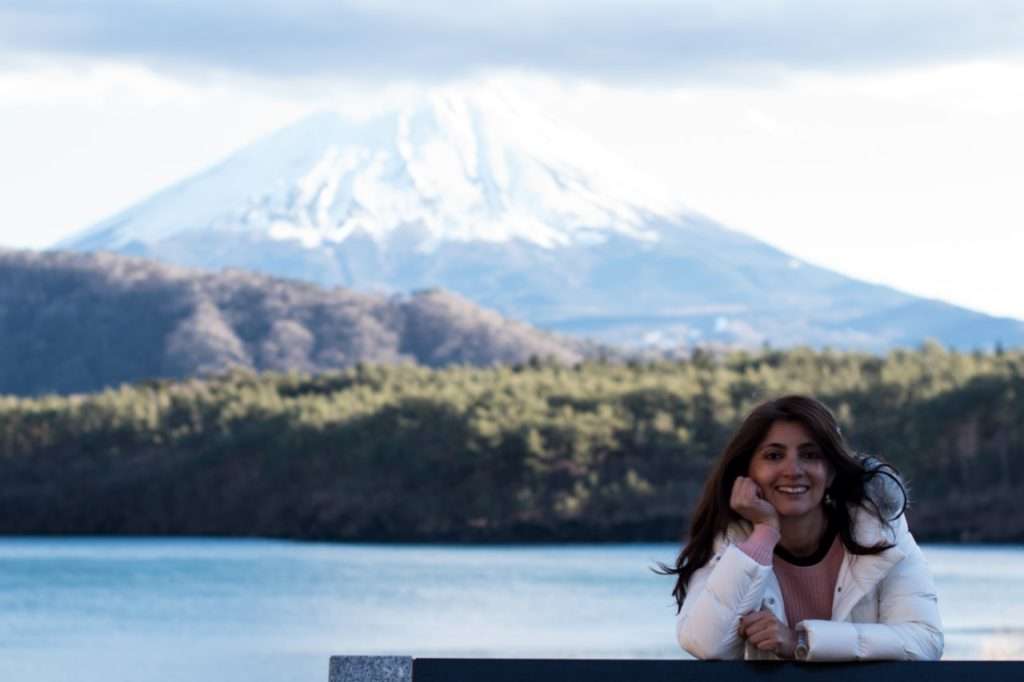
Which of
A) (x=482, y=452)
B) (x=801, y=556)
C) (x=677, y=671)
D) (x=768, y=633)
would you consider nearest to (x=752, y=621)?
(x=768, y=633)

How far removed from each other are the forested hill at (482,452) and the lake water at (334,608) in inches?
148

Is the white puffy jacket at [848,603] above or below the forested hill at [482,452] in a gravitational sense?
above

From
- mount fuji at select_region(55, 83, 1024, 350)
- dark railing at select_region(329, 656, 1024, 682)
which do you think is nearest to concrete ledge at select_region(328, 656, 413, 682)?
dark railing at select_region(329, 656, 1024, 682)

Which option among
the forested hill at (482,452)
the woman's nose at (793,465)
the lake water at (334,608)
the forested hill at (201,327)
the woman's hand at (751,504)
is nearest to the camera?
the woman's hand at (751,504)

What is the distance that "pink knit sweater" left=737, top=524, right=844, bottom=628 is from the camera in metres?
4.81

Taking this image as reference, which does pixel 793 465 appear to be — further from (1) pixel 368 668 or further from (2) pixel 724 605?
(1) pixel 368 668

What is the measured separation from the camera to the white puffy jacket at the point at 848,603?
15.0 feet

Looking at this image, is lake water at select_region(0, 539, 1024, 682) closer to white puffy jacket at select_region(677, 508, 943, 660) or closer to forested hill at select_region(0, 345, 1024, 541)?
forested hill at select_region(0, 345, 1024, 541)

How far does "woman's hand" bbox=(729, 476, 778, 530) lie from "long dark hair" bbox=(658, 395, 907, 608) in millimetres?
75

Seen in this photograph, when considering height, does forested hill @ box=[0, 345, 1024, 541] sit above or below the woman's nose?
below

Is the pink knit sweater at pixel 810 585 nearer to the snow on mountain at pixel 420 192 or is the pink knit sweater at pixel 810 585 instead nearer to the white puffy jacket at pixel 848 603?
the white puffy jacket at pixel 848 603

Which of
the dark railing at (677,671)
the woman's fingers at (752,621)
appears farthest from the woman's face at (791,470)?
the dark railing at (677,671)

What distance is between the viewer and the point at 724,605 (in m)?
4.59

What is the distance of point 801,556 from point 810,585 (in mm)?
64
